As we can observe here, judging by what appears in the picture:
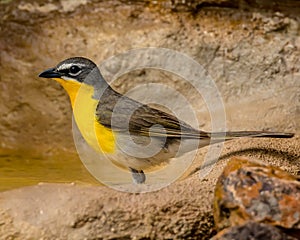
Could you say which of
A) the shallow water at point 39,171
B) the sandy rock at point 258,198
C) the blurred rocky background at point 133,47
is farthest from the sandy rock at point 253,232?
the blurred rocky background at point 133,47

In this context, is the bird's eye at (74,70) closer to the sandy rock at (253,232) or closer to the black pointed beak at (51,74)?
the black pointed beak at (51,74)

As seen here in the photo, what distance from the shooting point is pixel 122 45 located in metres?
9.74

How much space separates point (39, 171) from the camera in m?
8.65

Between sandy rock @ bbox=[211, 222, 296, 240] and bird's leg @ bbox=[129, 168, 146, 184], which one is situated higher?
sandy rock @ bbox=[211, 222, 296, 240]

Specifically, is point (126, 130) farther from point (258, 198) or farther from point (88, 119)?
point (258, 198)

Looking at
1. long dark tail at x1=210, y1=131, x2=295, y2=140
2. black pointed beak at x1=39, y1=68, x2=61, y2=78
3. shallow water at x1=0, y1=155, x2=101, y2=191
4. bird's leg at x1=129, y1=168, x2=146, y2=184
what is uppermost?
black pointed beak at x1=39, y1=68, x2=61, y2=78

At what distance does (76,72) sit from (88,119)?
0.54 metres

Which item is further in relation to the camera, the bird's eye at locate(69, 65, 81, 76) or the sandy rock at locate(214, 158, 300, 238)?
the bird's eye at locate(69, 65, 81, 76)

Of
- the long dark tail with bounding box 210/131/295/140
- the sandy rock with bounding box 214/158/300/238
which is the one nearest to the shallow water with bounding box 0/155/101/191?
the long dark tail with bounding box 210/131/295/140

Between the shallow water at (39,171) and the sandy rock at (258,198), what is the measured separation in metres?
2.41

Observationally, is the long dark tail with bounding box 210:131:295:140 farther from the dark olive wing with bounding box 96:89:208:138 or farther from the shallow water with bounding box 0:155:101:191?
the shallow water with bounding box 0:155:101:191

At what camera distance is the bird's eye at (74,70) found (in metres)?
7.54

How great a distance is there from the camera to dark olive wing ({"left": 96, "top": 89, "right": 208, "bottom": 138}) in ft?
23.9

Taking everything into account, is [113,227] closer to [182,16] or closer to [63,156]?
[63,156]
